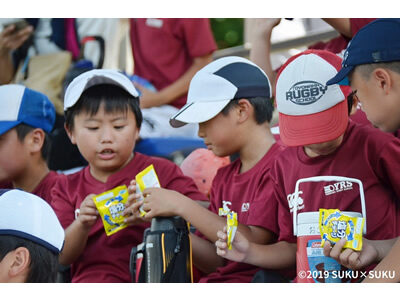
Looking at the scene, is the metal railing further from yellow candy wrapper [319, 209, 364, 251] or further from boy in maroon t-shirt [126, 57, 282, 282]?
yellow candy wrapper [319, 209, 364, 251]

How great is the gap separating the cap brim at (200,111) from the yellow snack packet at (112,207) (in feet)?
1.40

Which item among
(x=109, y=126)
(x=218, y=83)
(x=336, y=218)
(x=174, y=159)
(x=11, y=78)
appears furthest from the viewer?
(x=11, y=78)

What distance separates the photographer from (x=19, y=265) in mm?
2594

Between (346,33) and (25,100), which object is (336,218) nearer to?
(346,33)

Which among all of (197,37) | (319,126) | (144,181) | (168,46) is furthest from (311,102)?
(168,46)

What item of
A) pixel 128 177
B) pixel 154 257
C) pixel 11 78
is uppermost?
pixel 11 78

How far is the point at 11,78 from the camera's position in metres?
5.08

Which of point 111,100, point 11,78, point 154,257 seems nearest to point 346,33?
point 111,100

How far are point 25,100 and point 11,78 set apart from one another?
1184 millimetres

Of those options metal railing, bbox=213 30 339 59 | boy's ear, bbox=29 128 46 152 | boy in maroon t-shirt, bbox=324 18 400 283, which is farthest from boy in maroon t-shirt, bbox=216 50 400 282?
boy's ear, bbox=29 128 46 152

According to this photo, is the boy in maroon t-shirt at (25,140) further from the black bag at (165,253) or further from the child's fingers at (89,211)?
the black bag at (165,253)

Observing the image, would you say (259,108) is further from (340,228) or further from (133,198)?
(340,228)

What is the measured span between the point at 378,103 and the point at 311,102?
0.28m

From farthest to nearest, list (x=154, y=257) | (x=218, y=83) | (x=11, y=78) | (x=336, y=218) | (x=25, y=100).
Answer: (x=11, y=78), (x=25, y=100), (x=218, y=83), (x=154, y=257), (x=336, y=218)
